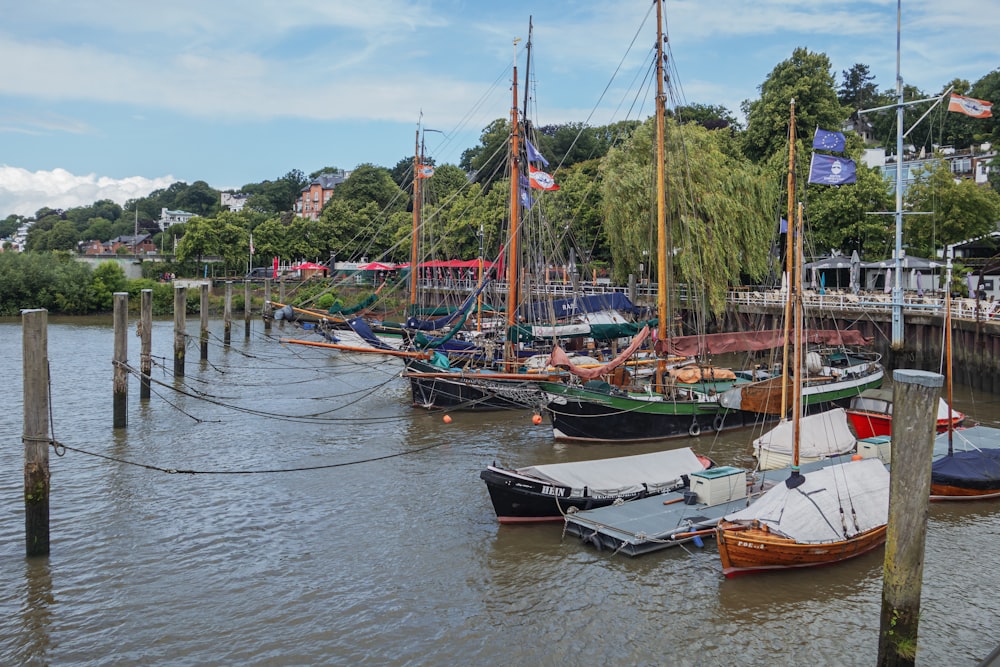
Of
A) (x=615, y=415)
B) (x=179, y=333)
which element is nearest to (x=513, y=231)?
(x=615, y=415)

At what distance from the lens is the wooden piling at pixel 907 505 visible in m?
9.64

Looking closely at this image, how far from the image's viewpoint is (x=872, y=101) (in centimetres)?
10912

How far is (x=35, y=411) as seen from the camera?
1417 cm

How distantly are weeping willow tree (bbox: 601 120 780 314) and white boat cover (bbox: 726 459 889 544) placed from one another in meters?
25.2

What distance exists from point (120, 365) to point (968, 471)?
24.9 meters

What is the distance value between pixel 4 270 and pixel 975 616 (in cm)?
7718

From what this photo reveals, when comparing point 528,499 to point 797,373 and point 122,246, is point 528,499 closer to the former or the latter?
point 797,373

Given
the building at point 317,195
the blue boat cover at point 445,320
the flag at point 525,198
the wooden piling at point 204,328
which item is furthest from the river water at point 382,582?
the building at point 317,195

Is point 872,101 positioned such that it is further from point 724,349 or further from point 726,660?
point 726,660

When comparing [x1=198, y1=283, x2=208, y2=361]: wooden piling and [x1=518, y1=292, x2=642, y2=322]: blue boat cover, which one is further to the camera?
[x1=198, y1=283, x2=208, y2=361]: wooden piling

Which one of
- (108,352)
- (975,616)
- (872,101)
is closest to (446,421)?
(975,616)

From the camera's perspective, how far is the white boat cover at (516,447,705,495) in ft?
59.9

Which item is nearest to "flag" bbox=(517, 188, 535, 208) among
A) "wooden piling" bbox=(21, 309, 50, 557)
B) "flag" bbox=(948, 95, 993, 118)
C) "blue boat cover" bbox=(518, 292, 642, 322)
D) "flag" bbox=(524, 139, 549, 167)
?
"flag" bbox=(524, 139, 549, 167)

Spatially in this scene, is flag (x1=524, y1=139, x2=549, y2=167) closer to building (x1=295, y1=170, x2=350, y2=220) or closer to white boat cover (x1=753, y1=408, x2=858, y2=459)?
white boat cover (x1=753, y1=408, x2=858, y2=459)
